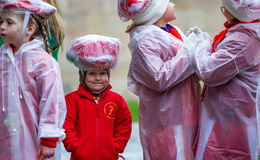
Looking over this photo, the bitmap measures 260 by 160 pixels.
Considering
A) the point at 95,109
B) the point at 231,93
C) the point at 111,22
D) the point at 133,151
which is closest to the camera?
Result: the point at 231,93

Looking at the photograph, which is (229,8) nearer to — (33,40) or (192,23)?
(33,40)

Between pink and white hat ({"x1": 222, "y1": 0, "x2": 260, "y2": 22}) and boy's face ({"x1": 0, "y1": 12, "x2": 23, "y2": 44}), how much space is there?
1312 mm

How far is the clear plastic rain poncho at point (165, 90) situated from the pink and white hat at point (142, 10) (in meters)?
0.05

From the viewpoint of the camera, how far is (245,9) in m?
4.31

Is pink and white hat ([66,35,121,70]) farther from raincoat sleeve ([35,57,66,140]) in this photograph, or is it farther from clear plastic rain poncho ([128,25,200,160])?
raincoat sleeve ([35,57,66,140])

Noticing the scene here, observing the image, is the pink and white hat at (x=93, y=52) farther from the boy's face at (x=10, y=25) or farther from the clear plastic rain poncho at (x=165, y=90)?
the boy's face at (x=10, y=25)

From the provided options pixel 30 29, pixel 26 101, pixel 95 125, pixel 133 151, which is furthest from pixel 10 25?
pixel 133 151

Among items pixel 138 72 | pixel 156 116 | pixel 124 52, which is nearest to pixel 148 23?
pixel 138 72

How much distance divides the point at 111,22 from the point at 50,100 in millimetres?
6077

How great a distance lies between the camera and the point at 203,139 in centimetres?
451

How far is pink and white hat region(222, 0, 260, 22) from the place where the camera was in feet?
14.1

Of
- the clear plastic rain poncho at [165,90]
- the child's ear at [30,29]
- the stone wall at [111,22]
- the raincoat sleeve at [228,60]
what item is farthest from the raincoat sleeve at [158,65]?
the stone wall at [111,22]

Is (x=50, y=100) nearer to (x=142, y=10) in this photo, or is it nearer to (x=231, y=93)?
(x=142, y=10)

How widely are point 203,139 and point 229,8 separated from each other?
34.0 inches
